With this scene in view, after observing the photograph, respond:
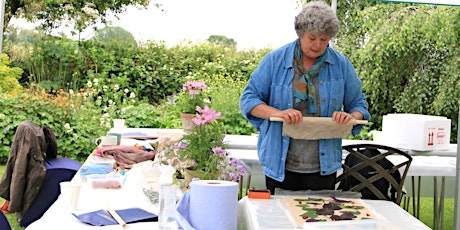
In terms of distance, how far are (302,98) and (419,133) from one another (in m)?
1.87

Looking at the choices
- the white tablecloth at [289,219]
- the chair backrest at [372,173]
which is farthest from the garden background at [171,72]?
the white tablecloth at [289,219]

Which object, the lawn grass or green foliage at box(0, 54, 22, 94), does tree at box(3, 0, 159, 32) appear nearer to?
green foliage at box(0, 54, 22, 94)

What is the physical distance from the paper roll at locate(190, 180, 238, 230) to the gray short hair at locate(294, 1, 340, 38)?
99cm

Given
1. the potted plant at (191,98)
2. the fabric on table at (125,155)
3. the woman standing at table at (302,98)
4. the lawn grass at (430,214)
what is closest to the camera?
the woman standing at table at (302,98)

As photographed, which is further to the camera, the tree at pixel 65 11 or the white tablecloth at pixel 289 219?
the tree at pixel 65 11

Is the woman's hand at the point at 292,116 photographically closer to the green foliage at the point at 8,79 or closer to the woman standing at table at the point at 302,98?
the woman standing at table at the point at 302,98

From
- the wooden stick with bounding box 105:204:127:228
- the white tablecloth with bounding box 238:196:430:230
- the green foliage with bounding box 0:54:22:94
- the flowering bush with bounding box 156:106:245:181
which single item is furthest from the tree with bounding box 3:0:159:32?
the white tablecloth with bounding box 238:196:430:230

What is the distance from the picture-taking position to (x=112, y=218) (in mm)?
2119

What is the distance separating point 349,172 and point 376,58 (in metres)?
5.43

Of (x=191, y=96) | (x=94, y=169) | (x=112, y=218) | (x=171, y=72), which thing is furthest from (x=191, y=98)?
(x=171, y=72)

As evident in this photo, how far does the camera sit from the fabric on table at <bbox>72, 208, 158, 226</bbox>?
6.80 ft

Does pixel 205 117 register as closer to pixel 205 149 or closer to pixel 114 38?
pixel 205 149

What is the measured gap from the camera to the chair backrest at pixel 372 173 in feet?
9.27

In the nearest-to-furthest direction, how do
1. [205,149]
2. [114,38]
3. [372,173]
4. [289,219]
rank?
[289,219]
[205,149]
[372,173]
[114,38]
